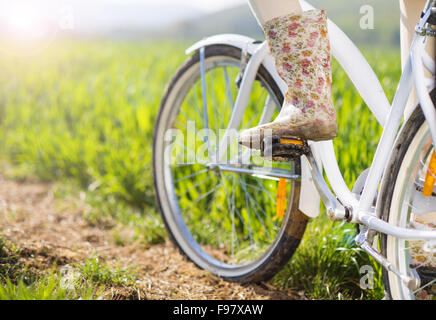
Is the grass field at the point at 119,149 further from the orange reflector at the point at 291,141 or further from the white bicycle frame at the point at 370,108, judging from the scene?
the orange reflector at the point at 291,141

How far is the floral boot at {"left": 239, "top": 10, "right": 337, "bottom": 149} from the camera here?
57.6 inches

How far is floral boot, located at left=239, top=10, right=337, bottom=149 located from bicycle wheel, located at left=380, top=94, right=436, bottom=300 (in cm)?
24

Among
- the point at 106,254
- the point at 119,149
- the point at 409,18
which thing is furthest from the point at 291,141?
the point at 119,149

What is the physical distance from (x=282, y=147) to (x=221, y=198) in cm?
112

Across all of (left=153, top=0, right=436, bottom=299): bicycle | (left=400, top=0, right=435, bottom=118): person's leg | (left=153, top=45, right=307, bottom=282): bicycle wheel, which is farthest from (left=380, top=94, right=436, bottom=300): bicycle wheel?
(left=153, top=45, right=307, bottom=282): bicycle wheel

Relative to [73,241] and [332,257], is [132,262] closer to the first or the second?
[73,241]

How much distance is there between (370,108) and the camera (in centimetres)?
160

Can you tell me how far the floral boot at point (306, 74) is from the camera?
57.6 inches

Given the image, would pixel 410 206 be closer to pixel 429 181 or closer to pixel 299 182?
pixel 429 181

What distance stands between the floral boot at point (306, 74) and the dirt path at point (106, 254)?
0.83 meters

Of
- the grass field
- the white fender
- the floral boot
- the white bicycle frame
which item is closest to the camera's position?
the white bicycle frame

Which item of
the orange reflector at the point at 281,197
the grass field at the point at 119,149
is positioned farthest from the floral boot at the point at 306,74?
the grass field at the point at 119,149

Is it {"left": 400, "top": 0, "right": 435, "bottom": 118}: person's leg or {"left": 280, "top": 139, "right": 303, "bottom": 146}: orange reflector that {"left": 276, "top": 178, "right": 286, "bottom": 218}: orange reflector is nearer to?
{"left": 280, "top": 139, "right": 303, "bottom": 146}: orange reflector
